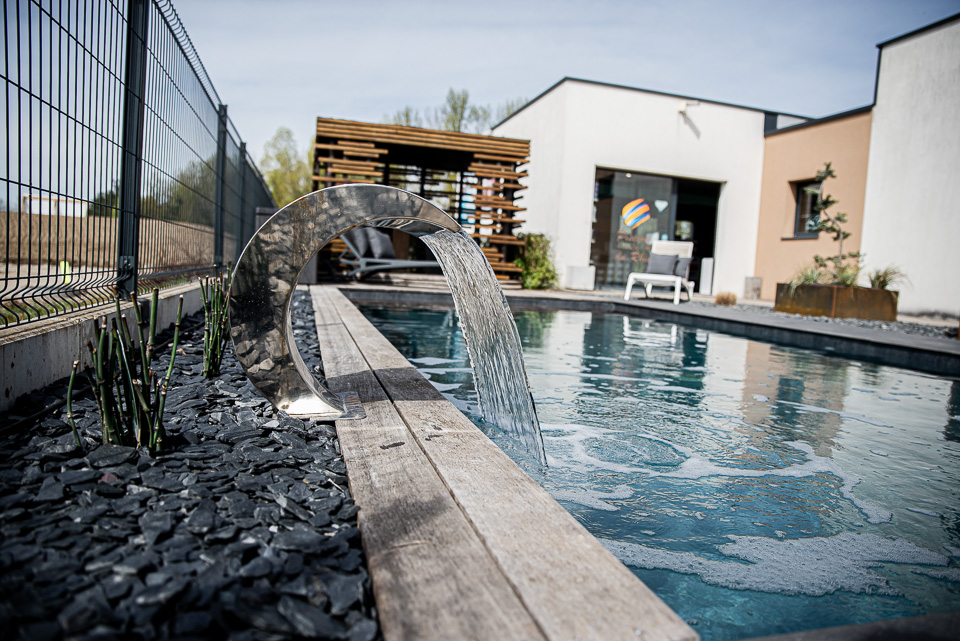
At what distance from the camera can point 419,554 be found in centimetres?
107

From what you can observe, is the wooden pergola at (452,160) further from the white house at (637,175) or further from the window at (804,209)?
the window at (804,209)

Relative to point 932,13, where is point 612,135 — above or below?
below

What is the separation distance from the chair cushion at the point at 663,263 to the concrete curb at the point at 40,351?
9741 millimetres

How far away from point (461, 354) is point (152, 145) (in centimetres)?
267

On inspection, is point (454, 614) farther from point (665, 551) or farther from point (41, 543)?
point (665, 551)

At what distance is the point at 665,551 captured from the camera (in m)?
1.79

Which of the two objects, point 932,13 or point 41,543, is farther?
point 932,13

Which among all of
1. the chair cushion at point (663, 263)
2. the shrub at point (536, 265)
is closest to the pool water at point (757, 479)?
the chair cushion at point (663, 263)

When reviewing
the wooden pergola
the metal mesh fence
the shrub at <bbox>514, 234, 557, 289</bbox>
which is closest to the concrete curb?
the metal mesh fence

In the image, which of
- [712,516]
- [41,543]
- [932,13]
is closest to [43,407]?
[41,543]

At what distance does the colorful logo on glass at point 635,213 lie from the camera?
1345cm

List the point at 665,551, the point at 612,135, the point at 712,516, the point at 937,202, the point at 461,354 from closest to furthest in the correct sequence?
the point at 665,551 < the point at 712,516 < the point at 461,354 < the point at 937,202 < the point at 612,135

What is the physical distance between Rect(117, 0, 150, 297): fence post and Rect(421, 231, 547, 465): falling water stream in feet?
5.61

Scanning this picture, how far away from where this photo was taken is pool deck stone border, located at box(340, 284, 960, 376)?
5.44 meters
